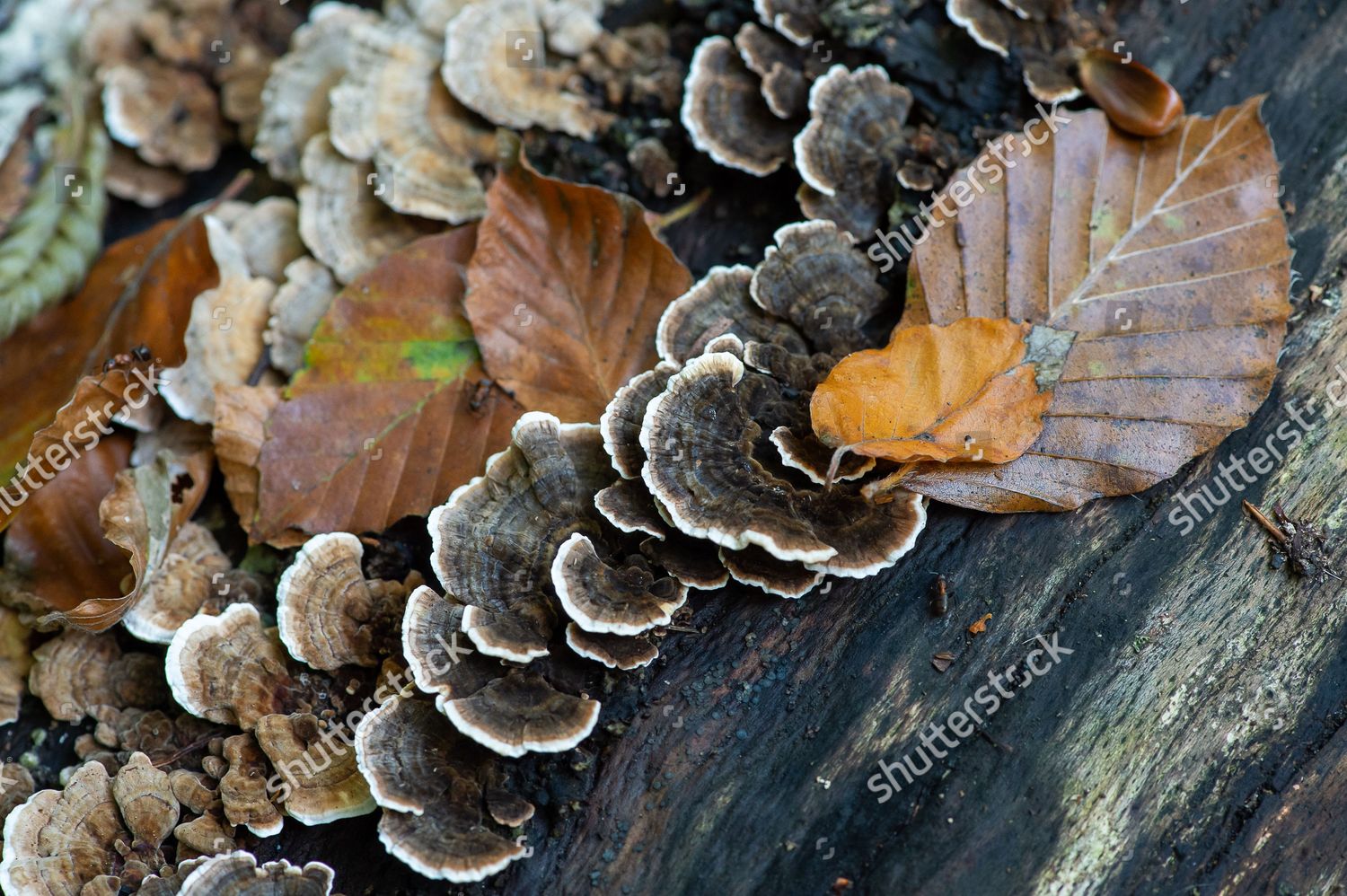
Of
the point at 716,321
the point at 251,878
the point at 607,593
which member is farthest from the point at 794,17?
the point at 251,878

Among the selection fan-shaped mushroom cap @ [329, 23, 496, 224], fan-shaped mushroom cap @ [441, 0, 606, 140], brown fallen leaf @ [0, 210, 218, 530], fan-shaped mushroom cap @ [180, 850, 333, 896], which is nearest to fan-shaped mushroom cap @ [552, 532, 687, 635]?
fan-shaped mushroom cap @ [180, 850, 333, 896]

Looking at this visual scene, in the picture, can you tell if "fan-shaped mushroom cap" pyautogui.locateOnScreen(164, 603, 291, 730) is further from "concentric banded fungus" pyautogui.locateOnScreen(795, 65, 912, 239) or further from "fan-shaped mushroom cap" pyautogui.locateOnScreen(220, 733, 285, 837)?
"concentric banded fungus" pyautogui.locateOnScreen(795, 65, 912, 239)

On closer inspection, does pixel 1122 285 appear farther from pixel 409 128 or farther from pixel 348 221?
pixel 348 221

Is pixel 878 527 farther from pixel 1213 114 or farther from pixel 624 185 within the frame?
pixel 1213 114

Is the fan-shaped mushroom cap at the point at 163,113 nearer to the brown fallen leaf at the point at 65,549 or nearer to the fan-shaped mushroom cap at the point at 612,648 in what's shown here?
the brown fallen leaf at the point at 65,549

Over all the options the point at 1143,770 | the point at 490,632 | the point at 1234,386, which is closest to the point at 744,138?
the point at 1234,386

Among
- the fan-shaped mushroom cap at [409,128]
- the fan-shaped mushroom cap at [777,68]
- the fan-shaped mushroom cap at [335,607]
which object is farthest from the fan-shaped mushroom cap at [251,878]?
the fan-shaped mushroom cap at [777,68]
